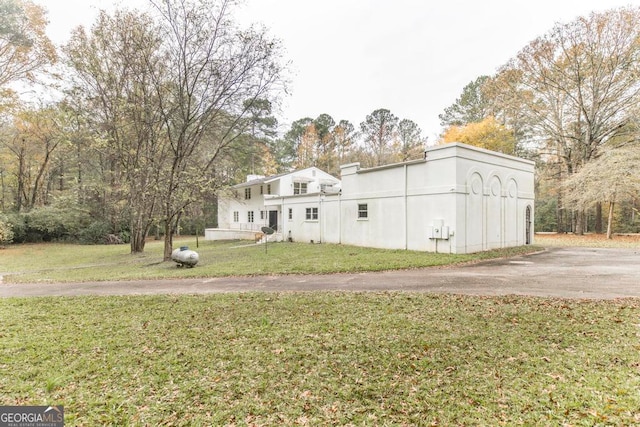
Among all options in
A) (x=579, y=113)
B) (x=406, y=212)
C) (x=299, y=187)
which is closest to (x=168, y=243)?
(x=406, y=212)

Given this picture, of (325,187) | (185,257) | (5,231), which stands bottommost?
(185,257)

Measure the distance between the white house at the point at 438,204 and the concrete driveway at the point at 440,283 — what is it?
3671mm

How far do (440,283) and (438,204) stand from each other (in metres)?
6.81

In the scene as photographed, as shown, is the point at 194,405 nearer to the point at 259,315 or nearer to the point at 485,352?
the point at 259,315

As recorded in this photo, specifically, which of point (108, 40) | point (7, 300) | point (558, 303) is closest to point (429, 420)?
point (558, 303)

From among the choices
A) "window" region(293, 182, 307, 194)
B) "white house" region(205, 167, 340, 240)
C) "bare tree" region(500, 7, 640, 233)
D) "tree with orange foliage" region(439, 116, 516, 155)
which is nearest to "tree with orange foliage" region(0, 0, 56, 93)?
"white house" region(205, 167, 340, 240)

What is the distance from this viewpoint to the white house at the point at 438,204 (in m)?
14.2

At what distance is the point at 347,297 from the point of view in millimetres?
7230

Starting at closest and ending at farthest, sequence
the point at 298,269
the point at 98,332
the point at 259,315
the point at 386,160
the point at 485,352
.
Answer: the point at 485,352, the point at 98,332, the point at 259,315, the point at 298,269, the point at 386,160

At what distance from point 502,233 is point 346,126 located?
28.0 m

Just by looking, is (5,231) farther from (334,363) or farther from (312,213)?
(334,363)

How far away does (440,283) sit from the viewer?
859cm

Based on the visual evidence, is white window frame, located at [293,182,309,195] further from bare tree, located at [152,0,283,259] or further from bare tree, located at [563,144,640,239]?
bare tree, located at [563,144,640,239]

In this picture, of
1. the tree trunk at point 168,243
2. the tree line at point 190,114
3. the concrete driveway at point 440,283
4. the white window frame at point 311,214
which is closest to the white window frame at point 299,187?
the tree line at point 190,114
